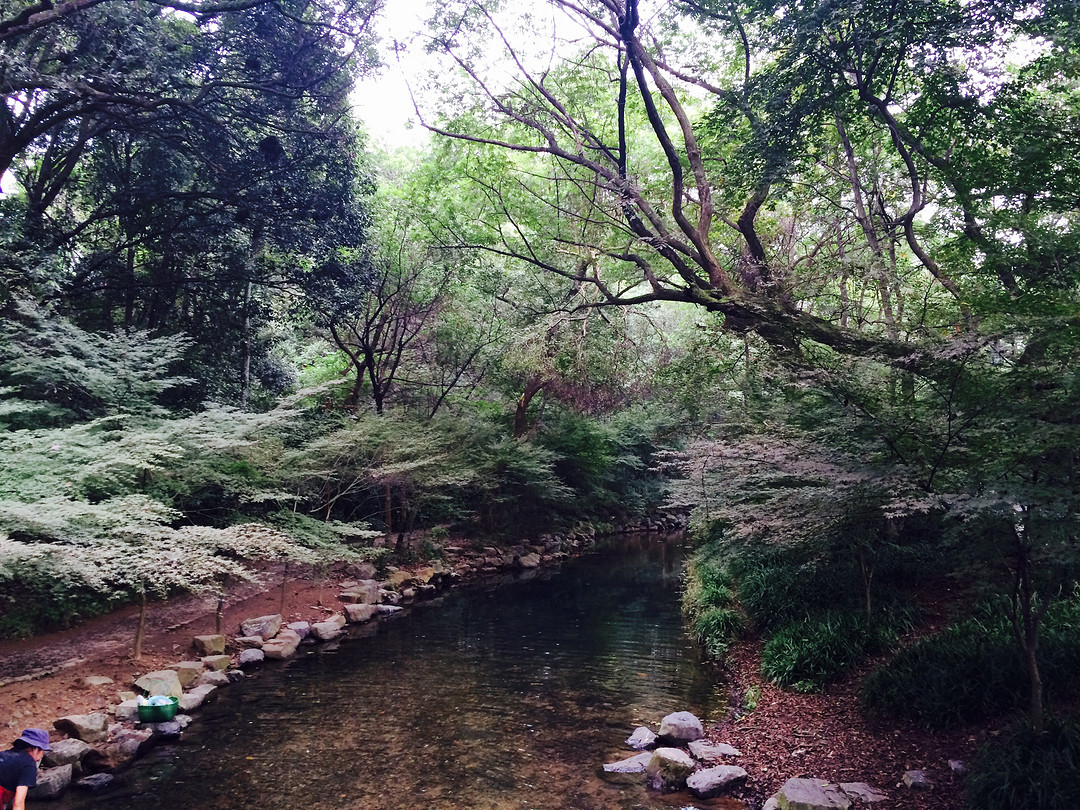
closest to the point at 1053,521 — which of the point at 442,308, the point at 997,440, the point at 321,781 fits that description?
the point at 997,440

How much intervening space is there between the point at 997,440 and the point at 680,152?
7946 mm

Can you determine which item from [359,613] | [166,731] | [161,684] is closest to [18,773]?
[166,731]

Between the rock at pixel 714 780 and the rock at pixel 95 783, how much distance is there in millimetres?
4899

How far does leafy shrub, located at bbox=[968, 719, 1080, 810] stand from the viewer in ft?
12.2

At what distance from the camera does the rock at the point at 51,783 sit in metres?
5.05

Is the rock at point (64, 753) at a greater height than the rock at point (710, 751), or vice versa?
the rock at point (64, 753)

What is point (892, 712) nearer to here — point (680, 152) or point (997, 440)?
point (997, 440)

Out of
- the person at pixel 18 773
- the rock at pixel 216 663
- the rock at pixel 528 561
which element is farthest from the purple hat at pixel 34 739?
the rock at pixel 528 561

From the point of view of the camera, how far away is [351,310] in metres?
12.8

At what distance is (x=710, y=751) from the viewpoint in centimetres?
563

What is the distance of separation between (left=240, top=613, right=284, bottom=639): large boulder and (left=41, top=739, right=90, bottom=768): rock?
3844 millimetres

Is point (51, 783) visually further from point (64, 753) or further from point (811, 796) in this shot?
point (811, 796)

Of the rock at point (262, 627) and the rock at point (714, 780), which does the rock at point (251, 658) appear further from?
the rock at point (714, 780)

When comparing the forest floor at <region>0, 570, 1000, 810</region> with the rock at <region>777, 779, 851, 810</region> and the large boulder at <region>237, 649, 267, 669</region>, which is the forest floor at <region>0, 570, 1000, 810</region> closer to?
the rock at <region>777, 779, 851, 810</region>
